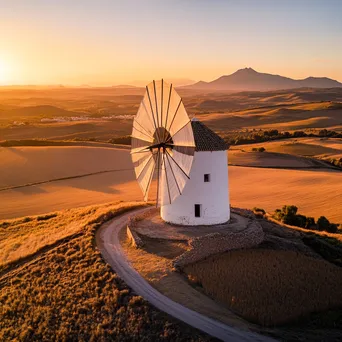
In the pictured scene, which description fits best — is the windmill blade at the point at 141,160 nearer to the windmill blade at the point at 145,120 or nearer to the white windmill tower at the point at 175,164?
the white windmill tower at the point at 175,164

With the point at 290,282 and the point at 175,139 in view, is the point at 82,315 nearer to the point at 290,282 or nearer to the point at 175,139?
the point at 290,282

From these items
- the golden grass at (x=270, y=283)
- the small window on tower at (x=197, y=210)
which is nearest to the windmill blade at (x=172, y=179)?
the small window on tower at (x=197, y=210)

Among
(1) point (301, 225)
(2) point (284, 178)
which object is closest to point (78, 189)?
(2) point (284, 178)

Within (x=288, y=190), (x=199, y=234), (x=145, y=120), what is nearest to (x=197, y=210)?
(x=199, y=234)

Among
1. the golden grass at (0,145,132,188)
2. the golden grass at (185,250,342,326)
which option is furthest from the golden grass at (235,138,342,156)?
the golden grass at (185,250,342,326)

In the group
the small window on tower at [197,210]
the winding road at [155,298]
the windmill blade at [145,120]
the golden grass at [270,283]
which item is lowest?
the golden grass at [270,283]

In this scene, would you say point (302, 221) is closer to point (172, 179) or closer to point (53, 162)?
point (172, 179)
